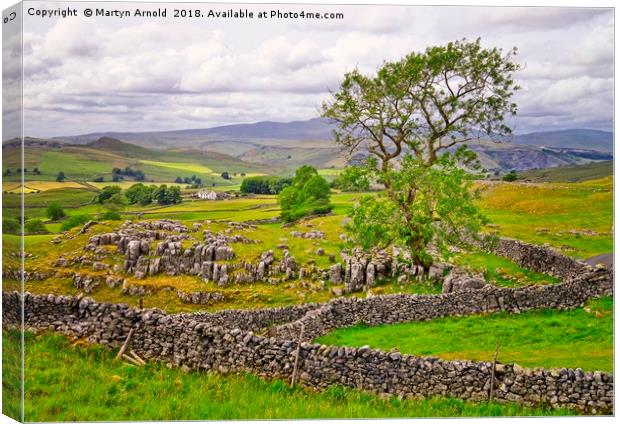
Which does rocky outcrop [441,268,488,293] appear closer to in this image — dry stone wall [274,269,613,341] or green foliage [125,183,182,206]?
dry stone wall [274,269,613,341]

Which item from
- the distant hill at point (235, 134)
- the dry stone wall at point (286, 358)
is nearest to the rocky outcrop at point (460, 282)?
the dry stone wall at point (286, 358)

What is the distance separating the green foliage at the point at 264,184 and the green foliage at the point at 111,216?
2.45 meters

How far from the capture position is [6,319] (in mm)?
12641

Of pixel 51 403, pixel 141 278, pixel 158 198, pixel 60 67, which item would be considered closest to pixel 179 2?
pixel 60 67

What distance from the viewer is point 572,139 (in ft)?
49.7

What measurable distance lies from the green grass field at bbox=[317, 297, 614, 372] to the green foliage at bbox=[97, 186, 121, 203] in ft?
17.5

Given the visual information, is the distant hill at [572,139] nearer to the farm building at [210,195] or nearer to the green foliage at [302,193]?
the green foliage at [302,193]

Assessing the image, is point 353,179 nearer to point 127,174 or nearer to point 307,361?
point 307,361

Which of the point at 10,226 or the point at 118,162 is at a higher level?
the point at 118,162

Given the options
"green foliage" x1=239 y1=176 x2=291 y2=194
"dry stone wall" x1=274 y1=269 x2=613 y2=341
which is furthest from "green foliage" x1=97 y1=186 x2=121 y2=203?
"dry stone wall" x1=274 y1=269 x2=613 y2=341

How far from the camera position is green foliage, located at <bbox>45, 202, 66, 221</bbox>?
13488mm

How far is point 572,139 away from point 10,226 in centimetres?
1055

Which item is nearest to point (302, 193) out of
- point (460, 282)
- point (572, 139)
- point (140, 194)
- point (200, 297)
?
point (200, 297)

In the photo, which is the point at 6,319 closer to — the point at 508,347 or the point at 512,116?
the point at 508,347
